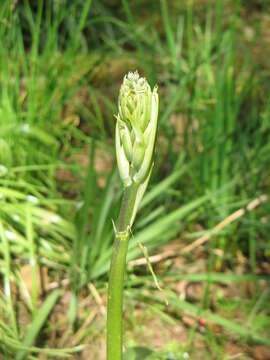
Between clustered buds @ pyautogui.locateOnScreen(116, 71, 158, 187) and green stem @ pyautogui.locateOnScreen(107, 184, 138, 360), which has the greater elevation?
clustered buds @ pyautogui.locateOnScreen(116, 71, 158, 187)

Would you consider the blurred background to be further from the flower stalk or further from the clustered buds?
the clustered buds

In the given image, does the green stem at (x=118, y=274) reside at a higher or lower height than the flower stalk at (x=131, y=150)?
lower

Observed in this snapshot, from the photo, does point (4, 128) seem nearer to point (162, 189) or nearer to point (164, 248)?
point (162, 189)

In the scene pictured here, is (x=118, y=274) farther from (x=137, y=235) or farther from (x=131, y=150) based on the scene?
(x=137, y=235)

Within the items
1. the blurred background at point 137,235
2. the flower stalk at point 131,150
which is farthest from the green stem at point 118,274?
the blurred background at point 137,235

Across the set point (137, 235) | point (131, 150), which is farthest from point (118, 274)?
point (137, 235)

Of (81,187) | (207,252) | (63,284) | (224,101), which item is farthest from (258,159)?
(63,284)

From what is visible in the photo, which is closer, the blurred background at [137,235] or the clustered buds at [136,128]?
the clustered buds at [136,128]

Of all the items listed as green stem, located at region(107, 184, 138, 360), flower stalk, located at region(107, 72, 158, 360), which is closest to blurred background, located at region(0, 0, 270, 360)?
green stem, located at region(107, 184, 138, 360)

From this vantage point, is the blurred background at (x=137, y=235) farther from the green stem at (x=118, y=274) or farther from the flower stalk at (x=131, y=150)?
the flower stalk at (x=131, y=150)
